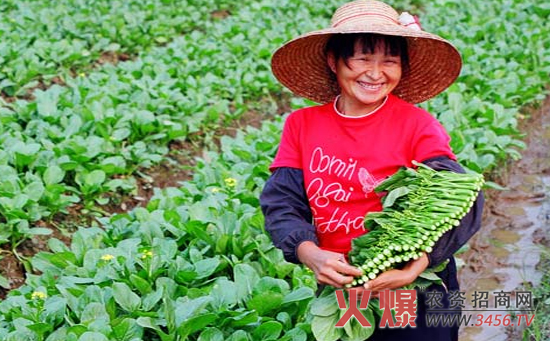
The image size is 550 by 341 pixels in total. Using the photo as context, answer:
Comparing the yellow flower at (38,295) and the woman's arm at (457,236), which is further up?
the woman's arm at (457,236)

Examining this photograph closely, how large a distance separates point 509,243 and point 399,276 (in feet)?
9.26

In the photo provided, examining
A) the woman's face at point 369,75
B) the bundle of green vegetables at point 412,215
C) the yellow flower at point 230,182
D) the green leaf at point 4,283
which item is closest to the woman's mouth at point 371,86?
the woman's face at point 369,75

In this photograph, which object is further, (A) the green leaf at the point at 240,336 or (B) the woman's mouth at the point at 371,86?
(A) the green leaf at the point at 240,336

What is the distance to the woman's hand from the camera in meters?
2.18

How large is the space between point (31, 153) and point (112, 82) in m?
1.92

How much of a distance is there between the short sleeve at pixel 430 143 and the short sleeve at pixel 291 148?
1.23 feet

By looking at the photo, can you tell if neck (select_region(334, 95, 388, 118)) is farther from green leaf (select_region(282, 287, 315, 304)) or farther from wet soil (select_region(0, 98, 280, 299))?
wet soil (select_region(0, 98, 280, 299))

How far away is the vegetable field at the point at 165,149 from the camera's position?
10.3 ft

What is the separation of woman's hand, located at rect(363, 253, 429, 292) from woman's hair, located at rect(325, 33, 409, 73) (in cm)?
64

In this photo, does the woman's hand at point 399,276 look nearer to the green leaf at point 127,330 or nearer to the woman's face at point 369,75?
the woman's face at point 369,75

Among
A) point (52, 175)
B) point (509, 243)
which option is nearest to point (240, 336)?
point (52, 175)

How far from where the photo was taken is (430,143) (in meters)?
2.31

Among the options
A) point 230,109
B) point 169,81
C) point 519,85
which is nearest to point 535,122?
point 519,85

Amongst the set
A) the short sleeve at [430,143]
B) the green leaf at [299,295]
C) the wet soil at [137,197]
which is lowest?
the wet soil at [137,197]
